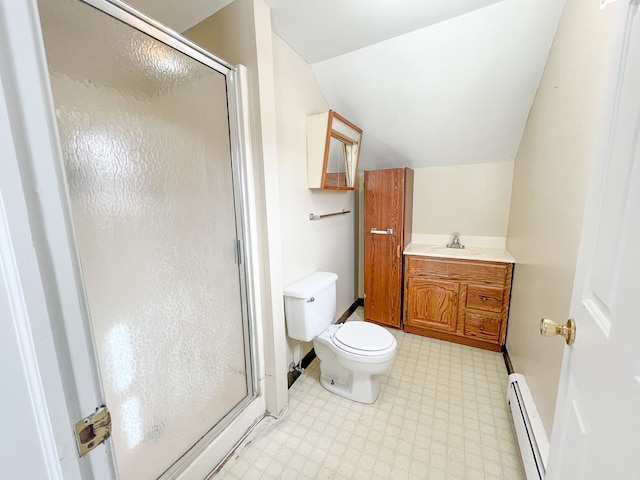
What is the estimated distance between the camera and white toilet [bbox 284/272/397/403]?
158 cm

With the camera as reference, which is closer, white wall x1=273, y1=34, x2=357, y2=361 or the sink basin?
white wall x1=273, y1=34, x2=357, y2=361

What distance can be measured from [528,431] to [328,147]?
6.11 feet

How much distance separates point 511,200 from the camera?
2.30m

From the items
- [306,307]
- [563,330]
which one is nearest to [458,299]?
[306,307]

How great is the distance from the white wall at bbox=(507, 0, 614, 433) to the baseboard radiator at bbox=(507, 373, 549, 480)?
4 centimetres

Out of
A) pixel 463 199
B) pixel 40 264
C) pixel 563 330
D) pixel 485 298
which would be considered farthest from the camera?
pixel 463 199

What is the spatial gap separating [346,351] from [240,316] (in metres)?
0.67

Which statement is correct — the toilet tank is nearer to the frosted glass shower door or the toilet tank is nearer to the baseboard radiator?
the frosted glass shower door

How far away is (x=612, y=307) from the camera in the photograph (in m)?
0.50

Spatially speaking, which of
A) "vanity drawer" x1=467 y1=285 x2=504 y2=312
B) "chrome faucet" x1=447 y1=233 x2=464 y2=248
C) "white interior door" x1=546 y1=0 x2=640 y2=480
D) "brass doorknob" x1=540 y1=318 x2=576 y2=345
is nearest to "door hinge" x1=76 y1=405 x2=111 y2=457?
"white interior door" x1=546 y1=0 x2=640 y2=480

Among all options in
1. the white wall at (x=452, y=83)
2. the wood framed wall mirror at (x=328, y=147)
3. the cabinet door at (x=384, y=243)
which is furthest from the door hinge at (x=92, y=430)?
the cabinet door at (x=384, y=243)

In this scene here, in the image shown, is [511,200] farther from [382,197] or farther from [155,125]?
[155,125]

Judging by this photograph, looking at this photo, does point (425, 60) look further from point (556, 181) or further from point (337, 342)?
point (337, 342)

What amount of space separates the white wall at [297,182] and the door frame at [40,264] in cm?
128
